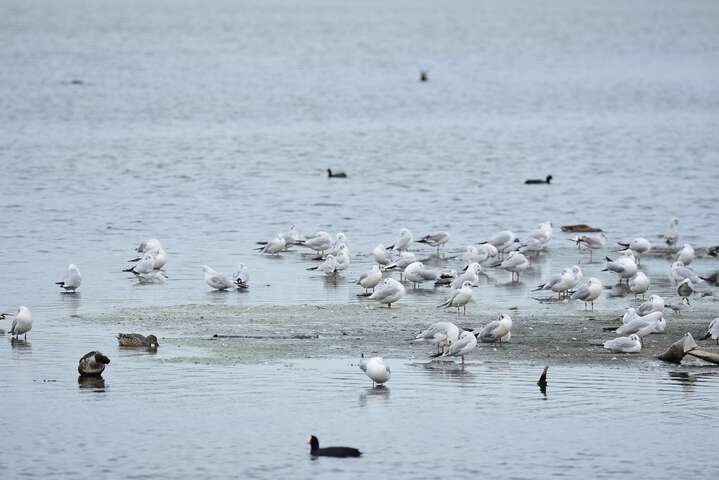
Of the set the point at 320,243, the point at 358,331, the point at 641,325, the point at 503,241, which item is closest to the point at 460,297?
the point at 358,331

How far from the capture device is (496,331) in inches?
682

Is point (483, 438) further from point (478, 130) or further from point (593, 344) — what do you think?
point (478, 130)

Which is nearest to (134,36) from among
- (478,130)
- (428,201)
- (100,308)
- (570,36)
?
(570,36)

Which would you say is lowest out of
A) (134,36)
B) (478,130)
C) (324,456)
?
(324,456)

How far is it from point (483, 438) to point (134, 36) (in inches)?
4445

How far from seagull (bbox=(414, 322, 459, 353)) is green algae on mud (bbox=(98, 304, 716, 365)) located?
0.83 feet

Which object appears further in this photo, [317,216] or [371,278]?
[317,216]

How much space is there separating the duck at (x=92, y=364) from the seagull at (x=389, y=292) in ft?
17.6

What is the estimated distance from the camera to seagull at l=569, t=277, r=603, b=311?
65.5ft

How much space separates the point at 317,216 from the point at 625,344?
619 inches

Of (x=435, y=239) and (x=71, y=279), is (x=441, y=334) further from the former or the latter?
(x=435, y=239)

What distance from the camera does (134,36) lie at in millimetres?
123125

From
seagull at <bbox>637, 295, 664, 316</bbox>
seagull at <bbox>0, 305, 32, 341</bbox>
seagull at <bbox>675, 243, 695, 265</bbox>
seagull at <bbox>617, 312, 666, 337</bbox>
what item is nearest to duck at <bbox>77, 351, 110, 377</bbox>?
seagull at <bbox>0, 305, 32, 341</bbox>

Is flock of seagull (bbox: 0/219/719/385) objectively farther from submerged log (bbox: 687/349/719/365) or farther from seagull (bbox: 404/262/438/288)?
submerged log (bbox: 687/349/719/365)
